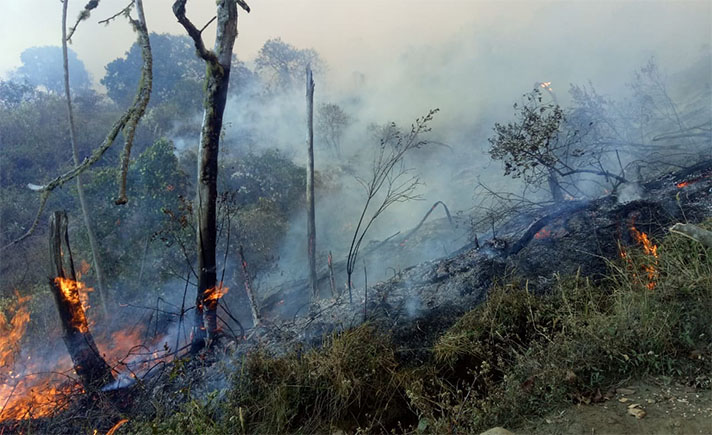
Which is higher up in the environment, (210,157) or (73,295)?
(210,157)

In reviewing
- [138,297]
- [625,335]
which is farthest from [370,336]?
[138,297]

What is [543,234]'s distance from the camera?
615 centimetres

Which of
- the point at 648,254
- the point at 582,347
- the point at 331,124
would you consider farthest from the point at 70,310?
the point at 331,124

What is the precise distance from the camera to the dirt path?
2707mm

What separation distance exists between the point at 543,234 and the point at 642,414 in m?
3.60

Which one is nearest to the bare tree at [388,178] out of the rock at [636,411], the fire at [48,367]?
the fire at [48,367]

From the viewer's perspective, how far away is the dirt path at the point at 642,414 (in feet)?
8.88

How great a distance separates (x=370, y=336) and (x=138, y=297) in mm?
8361

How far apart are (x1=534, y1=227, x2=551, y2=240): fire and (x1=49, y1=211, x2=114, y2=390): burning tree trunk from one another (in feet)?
20.6

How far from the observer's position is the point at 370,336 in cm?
482

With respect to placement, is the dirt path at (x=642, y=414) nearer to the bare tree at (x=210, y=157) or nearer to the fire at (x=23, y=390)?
the bare tree at (x=210, y=157)

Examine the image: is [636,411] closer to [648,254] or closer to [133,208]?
[648,254]

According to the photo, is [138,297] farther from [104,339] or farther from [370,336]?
[370,336]

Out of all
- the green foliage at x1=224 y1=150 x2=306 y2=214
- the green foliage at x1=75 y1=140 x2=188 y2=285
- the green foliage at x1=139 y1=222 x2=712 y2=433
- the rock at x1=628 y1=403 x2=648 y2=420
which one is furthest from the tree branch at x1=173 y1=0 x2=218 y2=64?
the green foliage at x1=224 y1=150 x2=306 y2=214
